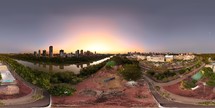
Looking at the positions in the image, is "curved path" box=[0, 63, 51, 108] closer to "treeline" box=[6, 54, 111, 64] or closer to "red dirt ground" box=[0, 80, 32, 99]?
"red dirt ground" box=[0, 80, 32, 99]

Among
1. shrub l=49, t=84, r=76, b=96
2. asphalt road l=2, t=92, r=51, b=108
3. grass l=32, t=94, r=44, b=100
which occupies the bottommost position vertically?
asphalt road l=2, t=92, r=51, b=108

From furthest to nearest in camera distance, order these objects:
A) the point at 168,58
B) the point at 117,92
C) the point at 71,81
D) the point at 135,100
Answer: the point at 168,58 < the point at 71,81 < the point at 117,92 < the point at 135,100

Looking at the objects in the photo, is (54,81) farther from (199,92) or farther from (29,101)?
(199,92)

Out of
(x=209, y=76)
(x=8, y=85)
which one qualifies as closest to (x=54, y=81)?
(x=8, y=85)

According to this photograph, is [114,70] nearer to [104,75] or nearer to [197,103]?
[104,75]

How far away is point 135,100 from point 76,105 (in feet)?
28.3

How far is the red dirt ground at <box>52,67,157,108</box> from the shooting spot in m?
42.2

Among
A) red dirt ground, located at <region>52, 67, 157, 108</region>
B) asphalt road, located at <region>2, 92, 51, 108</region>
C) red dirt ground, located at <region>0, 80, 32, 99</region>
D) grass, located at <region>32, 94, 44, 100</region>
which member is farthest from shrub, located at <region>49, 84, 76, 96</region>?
red dirt ground, located at <region>0, 80, 32, 99</region>

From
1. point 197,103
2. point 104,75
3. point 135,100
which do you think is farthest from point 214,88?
point 104,75

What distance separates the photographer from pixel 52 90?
4506 cm

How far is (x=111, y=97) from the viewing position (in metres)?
45.6

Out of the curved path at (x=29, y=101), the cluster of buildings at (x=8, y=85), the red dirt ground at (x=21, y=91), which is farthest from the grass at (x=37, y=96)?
the cluster of buildings at (x=8, y=85)

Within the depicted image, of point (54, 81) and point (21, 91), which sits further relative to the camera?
point (54, 81)

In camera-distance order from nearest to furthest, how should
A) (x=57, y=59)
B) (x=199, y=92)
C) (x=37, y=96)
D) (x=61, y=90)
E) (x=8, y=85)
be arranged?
(x=8, y=85)
(x=37, y=96)
(x=61, y=90)
(x=199, y=92)
(x=57, y=59)
